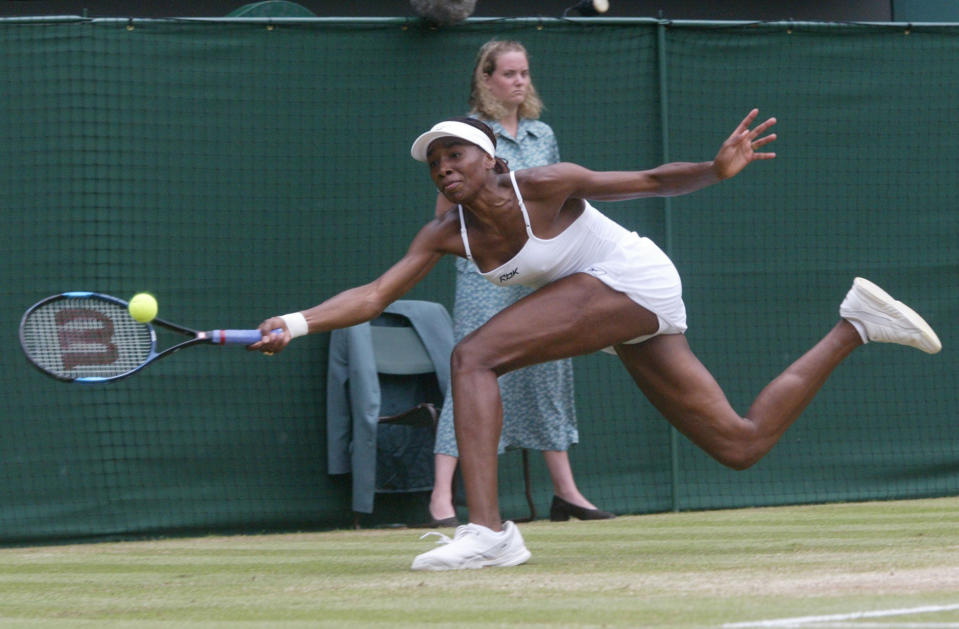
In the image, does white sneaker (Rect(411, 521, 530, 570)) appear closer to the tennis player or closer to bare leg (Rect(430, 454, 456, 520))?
the tennis player

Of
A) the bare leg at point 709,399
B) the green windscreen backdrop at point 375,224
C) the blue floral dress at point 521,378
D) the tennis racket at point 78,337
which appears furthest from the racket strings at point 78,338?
the blue floral dress at point 521,378

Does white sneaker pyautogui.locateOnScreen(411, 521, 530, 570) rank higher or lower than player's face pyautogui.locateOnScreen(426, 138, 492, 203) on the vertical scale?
lower

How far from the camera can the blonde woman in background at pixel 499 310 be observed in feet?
21.8

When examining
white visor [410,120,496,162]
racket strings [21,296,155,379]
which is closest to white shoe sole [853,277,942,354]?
white visor [410,120,496,162]

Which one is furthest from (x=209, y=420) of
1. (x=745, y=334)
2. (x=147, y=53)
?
(x=745, y=334)

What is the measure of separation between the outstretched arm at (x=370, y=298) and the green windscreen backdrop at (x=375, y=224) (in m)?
2.12

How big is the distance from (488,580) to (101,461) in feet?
9.58

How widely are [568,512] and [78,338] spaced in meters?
2.59

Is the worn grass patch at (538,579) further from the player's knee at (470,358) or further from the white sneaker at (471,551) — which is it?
the player's knee at (470,358)

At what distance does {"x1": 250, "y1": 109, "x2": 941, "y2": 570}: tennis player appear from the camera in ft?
15.6

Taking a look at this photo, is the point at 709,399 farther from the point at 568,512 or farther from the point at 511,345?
the point at 568,512

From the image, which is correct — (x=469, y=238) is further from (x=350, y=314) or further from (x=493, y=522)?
(x=493, y=522)

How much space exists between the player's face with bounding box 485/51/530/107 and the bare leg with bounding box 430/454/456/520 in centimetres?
163

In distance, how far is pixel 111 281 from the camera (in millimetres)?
6750
